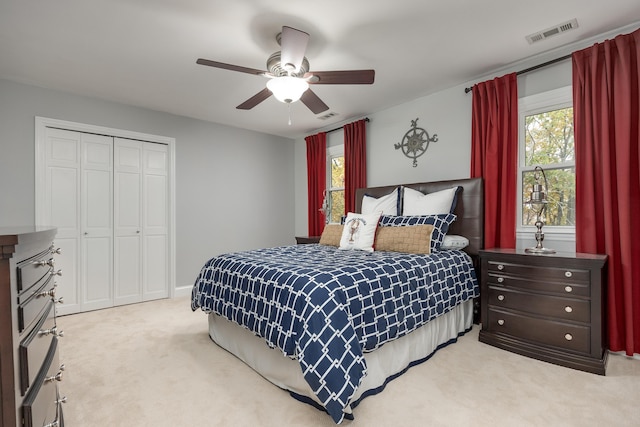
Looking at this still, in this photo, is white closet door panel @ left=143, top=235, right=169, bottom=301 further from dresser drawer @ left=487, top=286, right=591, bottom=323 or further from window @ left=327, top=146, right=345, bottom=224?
dresser drawer @ left=487, top=286, right=591, bottom=323

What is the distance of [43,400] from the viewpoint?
45.1 inches

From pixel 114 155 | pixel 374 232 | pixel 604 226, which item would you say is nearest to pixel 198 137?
pixel 114 155

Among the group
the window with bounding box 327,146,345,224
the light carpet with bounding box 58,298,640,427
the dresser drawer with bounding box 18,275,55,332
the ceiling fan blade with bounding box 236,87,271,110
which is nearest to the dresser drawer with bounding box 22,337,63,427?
the dresser drawer with bounding box 18,275,55,332

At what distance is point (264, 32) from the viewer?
2.56 metres

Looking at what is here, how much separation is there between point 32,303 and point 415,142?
12.7 ft

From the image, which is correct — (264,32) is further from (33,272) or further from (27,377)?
(27,377)

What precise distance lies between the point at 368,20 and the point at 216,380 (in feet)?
9.35

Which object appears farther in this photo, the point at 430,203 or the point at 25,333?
the point at 430,203

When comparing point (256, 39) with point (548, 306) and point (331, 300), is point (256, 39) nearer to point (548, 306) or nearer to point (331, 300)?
point (331, 300)

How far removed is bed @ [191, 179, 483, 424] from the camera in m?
1.70

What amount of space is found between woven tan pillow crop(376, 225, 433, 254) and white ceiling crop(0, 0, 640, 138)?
5.34 ft

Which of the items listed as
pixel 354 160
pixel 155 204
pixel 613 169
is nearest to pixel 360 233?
pixel 354 160

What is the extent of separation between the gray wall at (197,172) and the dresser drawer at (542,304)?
12.5 feet

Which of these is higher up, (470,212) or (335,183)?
(335,183)
